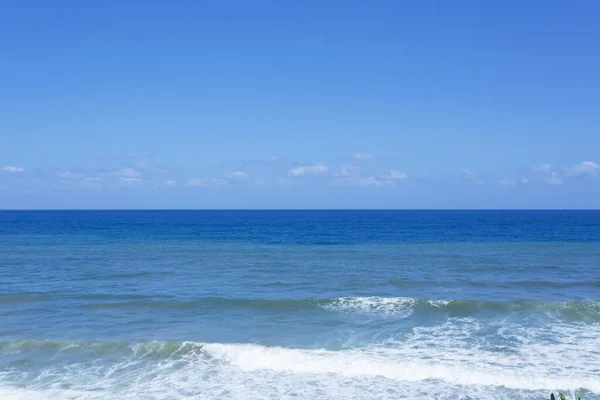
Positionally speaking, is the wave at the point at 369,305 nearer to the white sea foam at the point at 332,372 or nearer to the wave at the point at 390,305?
the wave at the point at 390,305

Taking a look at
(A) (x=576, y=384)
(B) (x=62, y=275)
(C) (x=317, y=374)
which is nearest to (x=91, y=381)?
(C) (x=317, y=374)

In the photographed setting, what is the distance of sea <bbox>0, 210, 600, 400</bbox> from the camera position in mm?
12344

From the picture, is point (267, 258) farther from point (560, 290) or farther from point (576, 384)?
point (576, 384)

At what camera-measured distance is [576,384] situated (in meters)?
12.1

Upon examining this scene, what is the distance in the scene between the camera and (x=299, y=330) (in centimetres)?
1694

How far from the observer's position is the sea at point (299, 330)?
1234cm

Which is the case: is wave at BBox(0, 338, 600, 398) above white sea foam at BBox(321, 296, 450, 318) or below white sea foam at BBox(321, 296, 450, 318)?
below

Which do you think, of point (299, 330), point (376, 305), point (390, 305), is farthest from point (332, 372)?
point (390, 305)

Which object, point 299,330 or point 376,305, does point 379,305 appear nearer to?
point 376,305

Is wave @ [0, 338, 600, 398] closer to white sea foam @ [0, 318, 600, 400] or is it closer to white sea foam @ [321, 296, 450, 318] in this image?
white sea foam @ [0, 318, 600, 400]

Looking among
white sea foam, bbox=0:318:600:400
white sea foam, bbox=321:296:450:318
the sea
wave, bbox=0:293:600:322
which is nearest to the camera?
white sea foam, bbox=0:318:600:400

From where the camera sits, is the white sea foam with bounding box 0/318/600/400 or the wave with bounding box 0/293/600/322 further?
the wave with bounding box 0/293/600/322

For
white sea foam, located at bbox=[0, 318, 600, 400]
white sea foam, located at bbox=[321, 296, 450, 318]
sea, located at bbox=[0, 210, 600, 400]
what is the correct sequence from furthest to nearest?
1. white sea foam, located at bbox=[321, 296, 450, 318]
2. sea, located at bbox=[0, 210, 600, 400]
3. white sea foam, located at bbox=[0, 318, 600, 400]

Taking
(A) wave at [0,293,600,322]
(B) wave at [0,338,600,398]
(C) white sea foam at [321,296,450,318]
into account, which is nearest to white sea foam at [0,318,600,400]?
(B) wave at [0,338,600,398]
